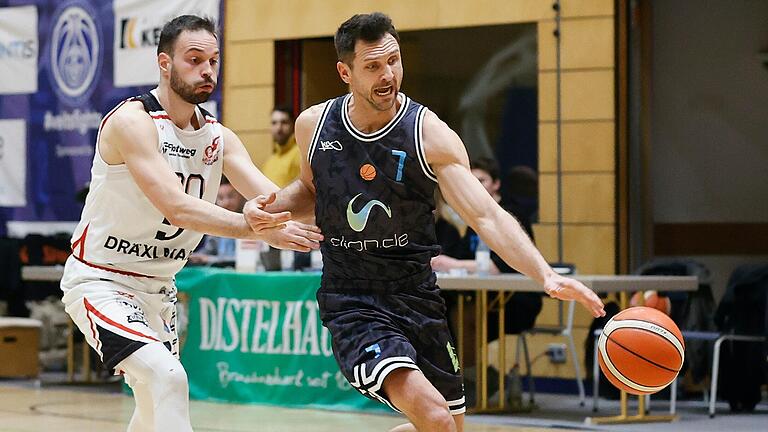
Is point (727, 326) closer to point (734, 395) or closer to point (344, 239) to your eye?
point (734, 395)

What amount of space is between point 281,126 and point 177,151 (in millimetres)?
6519

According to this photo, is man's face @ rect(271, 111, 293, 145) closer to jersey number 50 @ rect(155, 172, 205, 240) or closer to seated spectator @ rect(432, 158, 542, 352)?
seated spectator @ rect(432, 158, 542, 352)

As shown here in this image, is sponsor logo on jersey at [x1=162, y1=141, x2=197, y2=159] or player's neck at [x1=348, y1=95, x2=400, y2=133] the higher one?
player's neck at [x1=348, y1=95, x2=400, y2=133]

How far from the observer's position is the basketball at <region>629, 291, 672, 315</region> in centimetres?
944

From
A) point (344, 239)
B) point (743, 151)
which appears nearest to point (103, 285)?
point (344, 239)

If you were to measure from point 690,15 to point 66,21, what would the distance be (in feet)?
22.1

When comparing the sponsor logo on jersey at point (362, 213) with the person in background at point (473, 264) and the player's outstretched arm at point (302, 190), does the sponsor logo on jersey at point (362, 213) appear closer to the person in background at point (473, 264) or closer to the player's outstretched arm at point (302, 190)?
the player's outstretched arm at point (302, 190)

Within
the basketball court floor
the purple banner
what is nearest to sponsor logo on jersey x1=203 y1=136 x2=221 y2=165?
the basketball court floor

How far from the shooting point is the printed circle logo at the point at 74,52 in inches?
556

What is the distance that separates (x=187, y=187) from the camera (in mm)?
5371

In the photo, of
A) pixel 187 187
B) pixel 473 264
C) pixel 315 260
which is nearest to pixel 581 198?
pixel 473 264

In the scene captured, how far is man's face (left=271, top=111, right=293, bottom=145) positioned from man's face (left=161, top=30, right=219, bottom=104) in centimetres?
650

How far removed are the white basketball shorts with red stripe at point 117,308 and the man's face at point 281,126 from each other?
21.1 feet

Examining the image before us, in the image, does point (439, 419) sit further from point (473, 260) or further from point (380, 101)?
point (473, 260)
